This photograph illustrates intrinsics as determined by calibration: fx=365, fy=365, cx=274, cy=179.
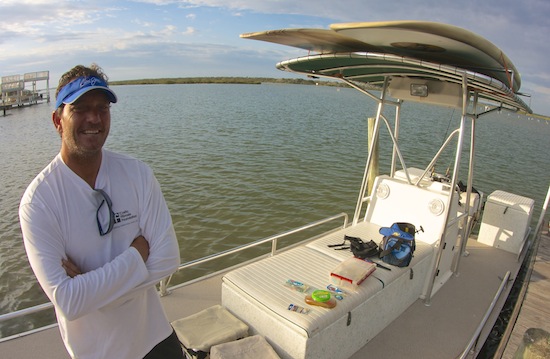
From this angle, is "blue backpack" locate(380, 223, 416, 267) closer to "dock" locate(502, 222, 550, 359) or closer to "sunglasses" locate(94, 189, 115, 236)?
"dock" locate(502, 222, 550, 359)

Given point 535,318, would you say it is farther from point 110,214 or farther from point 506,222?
point 110,214

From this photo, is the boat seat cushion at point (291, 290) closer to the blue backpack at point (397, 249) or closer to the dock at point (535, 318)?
the blue backpack at point (397, 249)

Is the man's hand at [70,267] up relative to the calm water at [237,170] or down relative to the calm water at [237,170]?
up

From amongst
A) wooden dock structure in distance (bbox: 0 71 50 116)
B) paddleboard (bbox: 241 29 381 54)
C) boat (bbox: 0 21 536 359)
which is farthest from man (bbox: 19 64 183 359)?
wooden dock structure in distance (bbox: 0 71 50 116)

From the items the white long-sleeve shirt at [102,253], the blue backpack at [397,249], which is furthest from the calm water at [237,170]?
the white long-sleeve shirt at [102,253]

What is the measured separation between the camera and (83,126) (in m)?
2.12

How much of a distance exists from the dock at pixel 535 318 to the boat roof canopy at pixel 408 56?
2.67 meters

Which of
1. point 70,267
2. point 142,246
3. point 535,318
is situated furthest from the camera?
point 535,318

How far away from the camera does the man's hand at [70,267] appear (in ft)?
6.52

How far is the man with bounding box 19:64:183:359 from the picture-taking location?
1946mm

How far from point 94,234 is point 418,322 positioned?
4376 mm

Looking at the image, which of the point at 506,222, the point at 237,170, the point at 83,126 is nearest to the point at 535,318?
the point at 506,222

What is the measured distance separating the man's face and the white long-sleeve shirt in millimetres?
128

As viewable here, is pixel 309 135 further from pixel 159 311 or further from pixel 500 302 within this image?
pixel 159 311
